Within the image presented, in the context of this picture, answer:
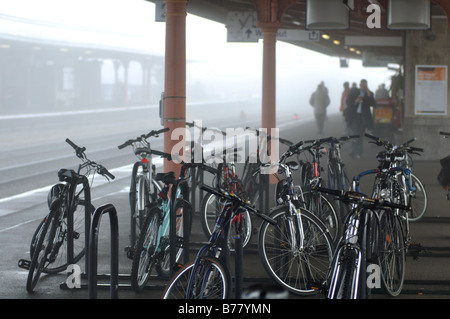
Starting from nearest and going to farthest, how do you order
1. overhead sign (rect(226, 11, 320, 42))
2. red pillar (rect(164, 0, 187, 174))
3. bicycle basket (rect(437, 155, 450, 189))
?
bicycle basket (rect(437, 155, 450, 189)) < red pillar (rect(164, 0, 187, 174)) < overhead sign (rect(226, 11, 320, 42))

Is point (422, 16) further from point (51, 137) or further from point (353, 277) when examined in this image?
point (51, 137)

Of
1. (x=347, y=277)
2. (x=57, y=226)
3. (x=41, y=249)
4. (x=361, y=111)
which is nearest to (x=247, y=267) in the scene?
(x=57, y=226)

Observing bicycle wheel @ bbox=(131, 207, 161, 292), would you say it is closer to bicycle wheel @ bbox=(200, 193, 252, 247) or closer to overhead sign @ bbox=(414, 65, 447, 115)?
bicycle wheel @ bbox=(200, 193, 252, 247)

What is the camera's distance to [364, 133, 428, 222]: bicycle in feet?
24.8

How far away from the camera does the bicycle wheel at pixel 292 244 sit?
6.28 m

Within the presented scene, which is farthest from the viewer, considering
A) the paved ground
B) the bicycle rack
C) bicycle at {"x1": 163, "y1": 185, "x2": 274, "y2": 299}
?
the paved ground

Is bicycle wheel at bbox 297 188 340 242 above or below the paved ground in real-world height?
above

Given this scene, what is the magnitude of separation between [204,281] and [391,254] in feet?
7.27

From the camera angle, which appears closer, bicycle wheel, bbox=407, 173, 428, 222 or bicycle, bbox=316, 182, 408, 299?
bicycle, bbox=316, 182, 408, 299

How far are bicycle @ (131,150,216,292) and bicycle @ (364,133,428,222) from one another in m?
2.15

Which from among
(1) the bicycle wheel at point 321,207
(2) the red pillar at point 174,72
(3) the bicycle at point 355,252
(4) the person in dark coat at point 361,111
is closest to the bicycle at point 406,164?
(1) the bicycle wheel at point 321,207

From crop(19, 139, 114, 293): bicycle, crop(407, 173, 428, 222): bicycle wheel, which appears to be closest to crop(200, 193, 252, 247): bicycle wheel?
crop(19, 139, 114, 293): bicycle

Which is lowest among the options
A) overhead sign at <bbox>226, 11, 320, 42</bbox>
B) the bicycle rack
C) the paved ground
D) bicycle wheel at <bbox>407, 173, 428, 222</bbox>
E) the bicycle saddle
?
the paved ground
